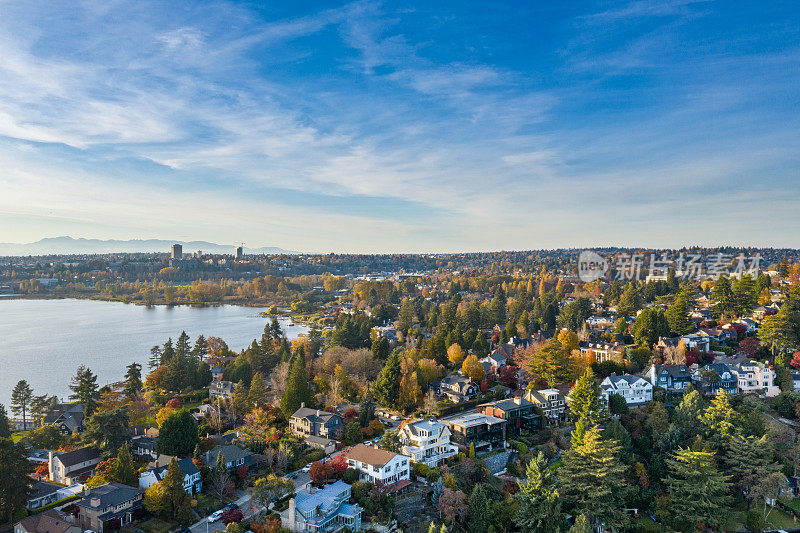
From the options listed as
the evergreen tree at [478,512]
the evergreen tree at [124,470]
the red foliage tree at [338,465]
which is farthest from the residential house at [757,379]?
the evergreen tree at [124,470]

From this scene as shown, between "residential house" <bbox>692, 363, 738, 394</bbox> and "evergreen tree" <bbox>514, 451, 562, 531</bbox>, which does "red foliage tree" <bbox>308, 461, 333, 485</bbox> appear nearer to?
"evergreen tree" <bbox>514, 451, 562, 531</bbox>

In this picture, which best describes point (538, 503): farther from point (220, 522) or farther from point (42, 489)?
point (42, 489)

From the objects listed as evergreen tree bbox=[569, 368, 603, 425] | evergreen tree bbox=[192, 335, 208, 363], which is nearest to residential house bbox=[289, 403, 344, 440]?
evergreen tree bbox=[569, 368, 603, 425]

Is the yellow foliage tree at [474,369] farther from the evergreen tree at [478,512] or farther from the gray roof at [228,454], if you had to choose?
the gray roof at [228,454]

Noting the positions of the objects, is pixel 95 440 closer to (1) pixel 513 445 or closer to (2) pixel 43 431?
(2) pixel 43 431

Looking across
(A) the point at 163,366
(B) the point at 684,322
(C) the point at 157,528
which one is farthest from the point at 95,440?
(B) the point at 684,322

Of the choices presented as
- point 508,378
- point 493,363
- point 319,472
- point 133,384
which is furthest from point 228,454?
point 493,363

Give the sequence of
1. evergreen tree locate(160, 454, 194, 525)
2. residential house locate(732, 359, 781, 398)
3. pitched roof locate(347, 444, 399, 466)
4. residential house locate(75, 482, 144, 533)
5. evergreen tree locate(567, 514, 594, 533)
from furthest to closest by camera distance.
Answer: residential house locate(732, 359, 781, 398) → pitched roof locate(347, 444, 399, 466) → evergreen tree locate(160, 454, 194, 525) → evergreen tree locate(567, 514, 594, 533) → residential house locate(75, 482, 144, 533)
